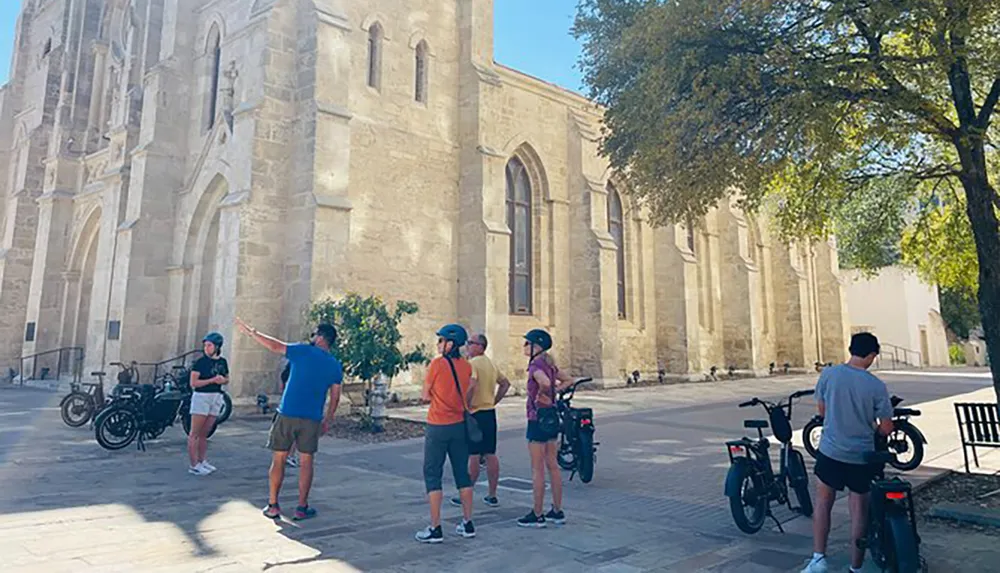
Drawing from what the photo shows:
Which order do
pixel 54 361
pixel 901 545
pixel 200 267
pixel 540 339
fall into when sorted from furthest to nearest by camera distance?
pixel 54 361 → pixel 200 267 → pixel 540 339 → pixel 901 545

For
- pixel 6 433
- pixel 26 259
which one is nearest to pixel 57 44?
pixel 26 259

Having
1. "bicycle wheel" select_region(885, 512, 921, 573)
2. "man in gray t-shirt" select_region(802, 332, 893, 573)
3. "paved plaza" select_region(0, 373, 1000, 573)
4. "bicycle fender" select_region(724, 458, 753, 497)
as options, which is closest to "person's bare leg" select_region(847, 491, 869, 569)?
"man in gray t-shirt" select_region(802, 332, 893, 573)

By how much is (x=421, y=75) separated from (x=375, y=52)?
1.53 m

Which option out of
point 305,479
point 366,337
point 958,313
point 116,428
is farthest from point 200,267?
point 958,313

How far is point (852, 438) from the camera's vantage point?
13.8 feet

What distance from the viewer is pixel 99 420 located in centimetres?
928

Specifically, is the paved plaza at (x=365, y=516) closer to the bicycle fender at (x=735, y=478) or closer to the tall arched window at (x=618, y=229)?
the bicycle fender at (x=735, y=478)

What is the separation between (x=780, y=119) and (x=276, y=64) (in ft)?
38.6

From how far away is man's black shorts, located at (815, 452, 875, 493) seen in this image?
4.22 metres

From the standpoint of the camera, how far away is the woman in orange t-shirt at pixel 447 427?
5.22 meters

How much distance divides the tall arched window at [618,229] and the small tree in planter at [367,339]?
13277mm

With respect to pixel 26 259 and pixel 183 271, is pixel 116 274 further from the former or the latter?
pixel 26 259

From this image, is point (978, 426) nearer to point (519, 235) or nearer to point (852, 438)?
point (852, 438)

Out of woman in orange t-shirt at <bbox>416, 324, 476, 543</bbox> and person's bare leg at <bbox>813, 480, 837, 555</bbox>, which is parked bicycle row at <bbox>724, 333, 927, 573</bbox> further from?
woman in orange t-shirt at <bbox>416, 324, 476, 543</bbox>
